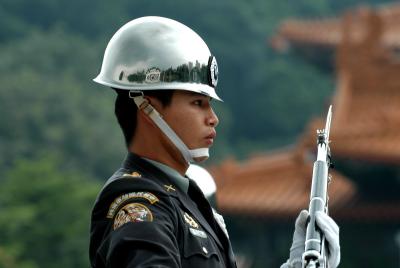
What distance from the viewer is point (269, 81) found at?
71125 mm

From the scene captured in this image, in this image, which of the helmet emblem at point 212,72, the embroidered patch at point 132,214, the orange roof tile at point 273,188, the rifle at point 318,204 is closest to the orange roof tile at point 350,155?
the orange roof tile at point 273,188

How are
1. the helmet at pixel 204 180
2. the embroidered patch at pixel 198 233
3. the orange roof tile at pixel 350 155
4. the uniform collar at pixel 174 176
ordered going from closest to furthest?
the embroidered patch at pixel 198 233
the uniform collar at pixel 174 176
the helmet at pixel 204 180
the orange roof tile at pixel 350 155

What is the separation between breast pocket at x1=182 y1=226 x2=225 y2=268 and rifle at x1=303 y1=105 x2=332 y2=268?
1.02 ft

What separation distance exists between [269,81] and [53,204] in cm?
3558

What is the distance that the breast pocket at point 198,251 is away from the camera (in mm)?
5449

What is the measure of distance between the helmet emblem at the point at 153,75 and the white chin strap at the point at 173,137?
109 millimetres

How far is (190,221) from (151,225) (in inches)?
11.5

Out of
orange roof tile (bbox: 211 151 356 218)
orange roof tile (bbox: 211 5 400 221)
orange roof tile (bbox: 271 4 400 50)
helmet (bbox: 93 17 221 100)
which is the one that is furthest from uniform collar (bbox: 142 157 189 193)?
orange roof tile (bbox: 271 4 400 50)

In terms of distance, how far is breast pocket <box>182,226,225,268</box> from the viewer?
17.9 ft

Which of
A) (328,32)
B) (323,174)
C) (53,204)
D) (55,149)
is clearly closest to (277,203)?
(53,204)

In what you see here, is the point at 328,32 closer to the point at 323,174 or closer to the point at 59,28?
the point at 59,28

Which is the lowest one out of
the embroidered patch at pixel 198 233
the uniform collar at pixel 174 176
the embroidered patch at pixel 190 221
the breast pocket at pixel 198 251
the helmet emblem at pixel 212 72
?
the breast pocket at pixel 198 251

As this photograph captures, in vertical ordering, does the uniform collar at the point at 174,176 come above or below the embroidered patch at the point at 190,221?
above

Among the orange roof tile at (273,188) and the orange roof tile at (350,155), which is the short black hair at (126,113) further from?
the orange roof tile at (273,188)
